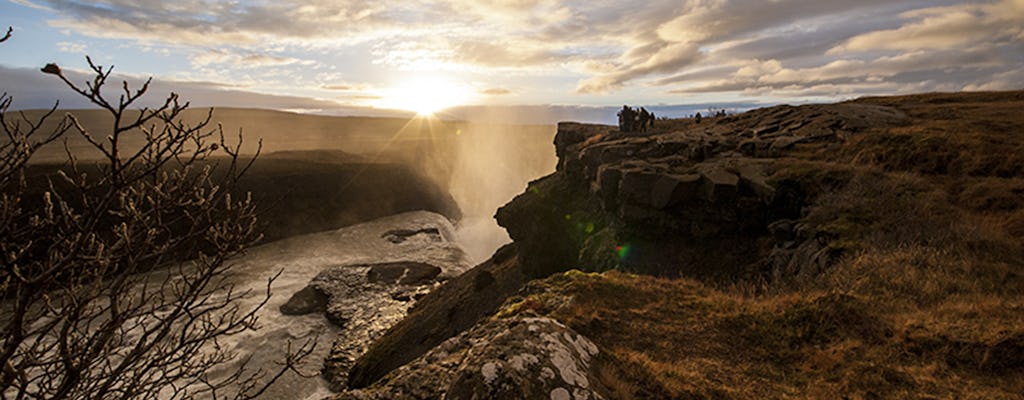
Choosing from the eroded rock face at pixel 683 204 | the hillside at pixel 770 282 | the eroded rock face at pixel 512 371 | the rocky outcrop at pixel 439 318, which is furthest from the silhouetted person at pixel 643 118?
the eroded rock face at pixel 512 371

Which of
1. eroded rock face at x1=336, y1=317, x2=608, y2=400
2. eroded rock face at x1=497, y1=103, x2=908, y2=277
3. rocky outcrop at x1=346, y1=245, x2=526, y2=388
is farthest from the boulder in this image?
eroded rock face at x1=336, y1=317, x2=608, y2=400

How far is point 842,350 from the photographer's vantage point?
8.19 metres

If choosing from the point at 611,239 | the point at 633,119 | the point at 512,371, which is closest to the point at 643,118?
the point at 633,119

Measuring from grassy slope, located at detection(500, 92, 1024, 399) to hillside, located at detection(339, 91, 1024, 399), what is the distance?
0.05 m

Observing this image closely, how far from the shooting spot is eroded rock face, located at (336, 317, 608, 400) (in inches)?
231

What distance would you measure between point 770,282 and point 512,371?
13.7m

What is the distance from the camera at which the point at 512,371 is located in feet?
19.6

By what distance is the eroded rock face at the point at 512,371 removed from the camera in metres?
5.86

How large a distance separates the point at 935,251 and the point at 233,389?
30.4m

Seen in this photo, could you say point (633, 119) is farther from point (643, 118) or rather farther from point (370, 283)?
point (370, 283)

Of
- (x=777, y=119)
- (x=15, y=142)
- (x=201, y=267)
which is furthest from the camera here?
→ (x=777, y=119)

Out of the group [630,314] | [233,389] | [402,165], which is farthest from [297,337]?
[402,165]

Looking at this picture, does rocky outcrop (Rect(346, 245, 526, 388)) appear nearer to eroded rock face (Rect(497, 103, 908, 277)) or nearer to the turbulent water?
eroded rock face (Rect(497, 103, 908, 277))

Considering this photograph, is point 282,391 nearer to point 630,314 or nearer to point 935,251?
point 630,314
